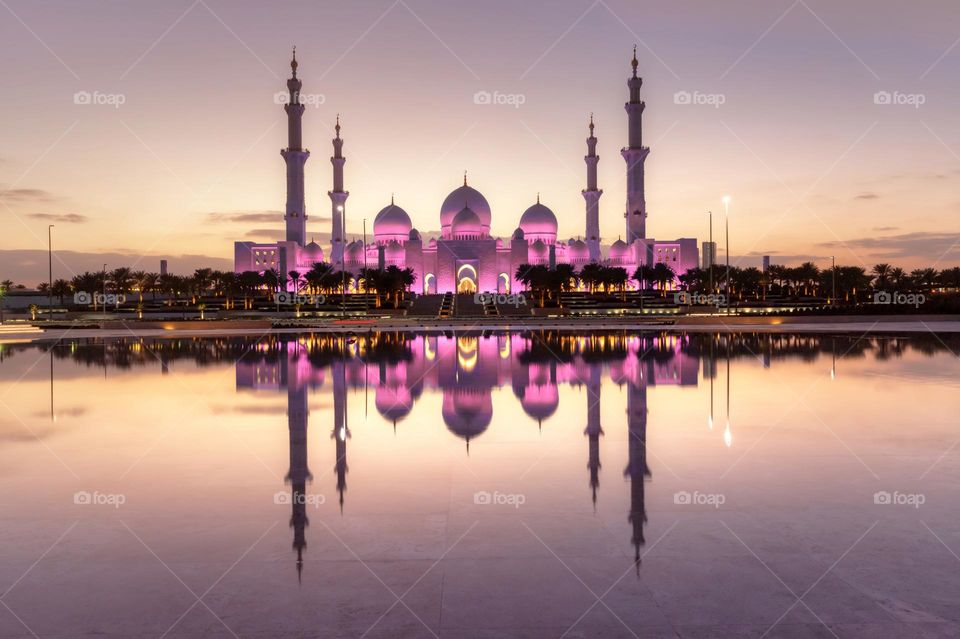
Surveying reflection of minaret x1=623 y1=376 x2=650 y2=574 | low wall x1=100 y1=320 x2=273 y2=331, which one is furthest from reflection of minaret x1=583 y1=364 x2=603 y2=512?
low wall x1=100 y1=320 x2=273 y2=331

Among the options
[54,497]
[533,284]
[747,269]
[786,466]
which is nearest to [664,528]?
[786,466]

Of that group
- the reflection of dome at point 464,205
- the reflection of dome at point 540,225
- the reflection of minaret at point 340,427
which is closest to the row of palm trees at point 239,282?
the reflection of dome at point 464,205

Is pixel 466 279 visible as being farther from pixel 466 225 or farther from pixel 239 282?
pixel 239 282

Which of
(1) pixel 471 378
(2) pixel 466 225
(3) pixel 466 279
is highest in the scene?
(2) pixel 466 225

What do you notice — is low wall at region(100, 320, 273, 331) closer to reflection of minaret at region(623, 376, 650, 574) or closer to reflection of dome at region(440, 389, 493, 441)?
reflection of dome at region(440, 389, 493, 441)

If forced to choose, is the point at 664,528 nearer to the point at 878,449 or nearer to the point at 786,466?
the point at 786,466

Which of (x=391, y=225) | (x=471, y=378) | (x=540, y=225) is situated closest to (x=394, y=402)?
(x=471, y=378)
